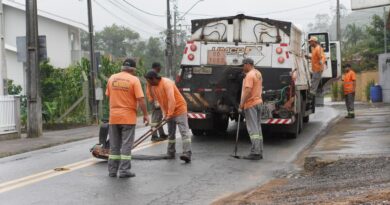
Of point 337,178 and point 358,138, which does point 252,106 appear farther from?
point 358,138

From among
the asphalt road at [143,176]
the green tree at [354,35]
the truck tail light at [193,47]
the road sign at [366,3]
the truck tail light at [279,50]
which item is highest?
the green tree at [354,35]

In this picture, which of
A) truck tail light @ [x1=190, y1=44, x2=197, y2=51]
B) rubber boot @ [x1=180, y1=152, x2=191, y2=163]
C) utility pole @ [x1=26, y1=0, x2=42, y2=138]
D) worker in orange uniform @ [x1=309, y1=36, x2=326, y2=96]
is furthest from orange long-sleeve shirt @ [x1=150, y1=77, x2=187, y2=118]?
worker in orange uniform @ [x1=309, y1=36, x2=326, y2=96]

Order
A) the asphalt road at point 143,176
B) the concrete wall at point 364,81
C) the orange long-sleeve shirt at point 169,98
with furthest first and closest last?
the concrete wall at point 364,81 < the orange long-sleeve shirt at point 169,98 < the asphalt road at point 143,176

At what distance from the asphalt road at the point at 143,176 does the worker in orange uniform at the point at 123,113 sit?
0.87 ft

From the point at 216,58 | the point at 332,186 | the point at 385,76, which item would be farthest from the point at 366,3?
the point at 332,186

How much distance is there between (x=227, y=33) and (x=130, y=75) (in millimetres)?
5513

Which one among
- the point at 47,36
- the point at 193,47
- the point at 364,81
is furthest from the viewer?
the point at 47,36

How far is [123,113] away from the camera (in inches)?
358

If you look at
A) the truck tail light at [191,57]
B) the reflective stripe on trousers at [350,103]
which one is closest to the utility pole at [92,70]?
the reflective stripe on trousers at [350,103]

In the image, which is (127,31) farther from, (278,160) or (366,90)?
(278,160)

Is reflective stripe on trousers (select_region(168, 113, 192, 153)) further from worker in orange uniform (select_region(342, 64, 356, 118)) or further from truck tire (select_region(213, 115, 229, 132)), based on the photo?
worker in orange uniform (select_region(342, 64, 356, 118))

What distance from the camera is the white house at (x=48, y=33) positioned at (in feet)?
120

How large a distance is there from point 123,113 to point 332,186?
318cm

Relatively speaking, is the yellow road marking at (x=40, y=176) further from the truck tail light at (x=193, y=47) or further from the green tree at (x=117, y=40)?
the green tree at (x=117, y=40)
